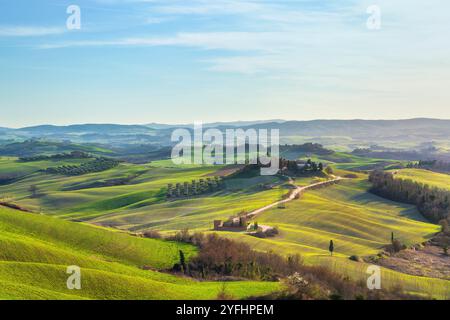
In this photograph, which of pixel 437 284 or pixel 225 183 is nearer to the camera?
pixel 437 284

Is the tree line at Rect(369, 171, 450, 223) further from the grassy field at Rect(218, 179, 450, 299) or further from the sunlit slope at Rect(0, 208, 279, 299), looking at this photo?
the sunlit slope at Rect(0, 208, 279, 299)

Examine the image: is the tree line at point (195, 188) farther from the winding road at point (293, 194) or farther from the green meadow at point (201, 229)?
the winding road at point (293, 194)

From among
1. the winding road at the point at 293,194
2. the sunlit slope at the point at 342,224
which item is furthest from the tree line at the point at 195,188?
the sunlit slope at the point at 342,224

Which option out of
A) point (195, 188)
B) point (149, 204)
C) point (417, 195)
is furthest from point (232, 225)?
point (417, 195)

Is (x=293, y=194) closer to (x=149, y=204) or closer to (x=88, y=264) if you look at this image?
(x=149, y=204)

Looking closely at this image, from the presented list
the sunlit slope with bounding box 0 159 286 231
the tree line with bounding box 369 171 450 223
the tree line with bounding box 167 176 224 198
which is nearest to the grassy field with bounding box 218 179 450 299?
the tree line with bounding box 369 171 450 223
